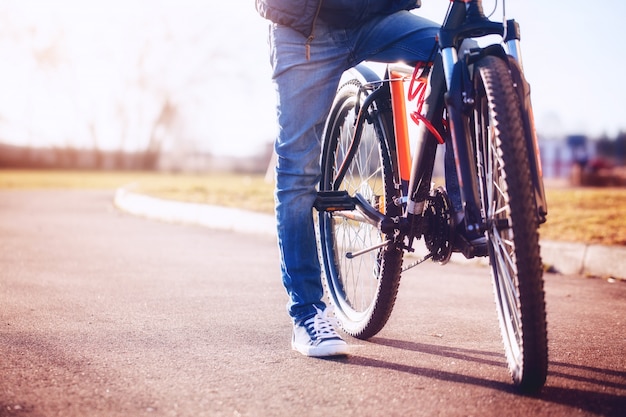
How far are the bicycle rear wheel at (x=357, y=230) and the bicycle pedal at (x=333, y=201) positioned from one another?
0.33ft

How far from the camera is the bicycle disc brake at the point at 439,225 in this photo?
277 centimetres

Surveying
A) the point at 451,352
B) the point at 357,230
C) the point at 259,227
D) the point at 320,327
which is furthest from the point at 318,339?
the point at 259,227

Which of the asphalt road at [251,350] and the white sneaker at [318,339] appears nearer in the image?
the asphalt road at [251,350]

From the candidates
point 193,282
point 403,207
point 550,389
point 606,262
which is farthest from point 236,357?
point 606,262

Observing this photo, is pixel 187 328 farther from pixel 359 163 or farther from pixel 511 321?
pixel 511 321

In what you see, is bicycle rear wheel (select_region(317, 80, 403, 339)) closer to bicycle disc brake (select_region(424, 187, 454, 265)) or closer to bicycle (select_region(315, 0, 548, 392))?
bicycle (select_region(315, 0, 548, 392))

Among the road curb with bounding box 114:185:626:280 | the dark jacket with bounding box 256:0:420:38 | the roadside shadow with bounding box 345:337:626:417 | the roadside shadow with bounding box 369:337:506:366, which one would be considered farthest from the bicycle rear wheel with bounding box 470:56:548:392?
the road curb with bounding box 114:185:626:280

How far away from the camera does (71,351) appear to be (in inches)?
115

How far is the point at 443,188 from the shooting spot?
2.86m

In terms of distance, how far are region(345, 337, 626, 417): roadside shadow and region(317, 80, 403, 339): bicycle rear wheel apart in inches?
10.1

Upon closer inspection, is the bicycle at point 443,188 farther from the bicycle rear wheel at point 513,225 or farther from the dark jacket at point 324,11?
the dark jacket at point 324,11

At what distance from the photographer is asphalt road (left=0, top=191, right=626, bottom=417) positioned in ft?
7.59

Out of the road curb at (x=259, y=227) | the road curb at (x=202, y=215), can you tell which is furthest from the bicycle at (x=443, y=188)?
the road curb at (x=202, y=215)

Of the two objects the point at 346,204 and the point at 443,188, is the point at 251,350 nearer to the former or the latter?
the point at 346,204
